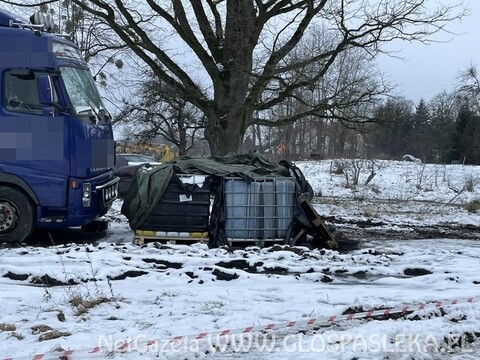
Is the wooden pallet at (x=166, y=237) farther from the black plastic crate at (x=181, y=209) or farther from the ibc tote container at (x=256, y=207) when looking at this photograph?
the ibc tote container at (x=256, y=207)

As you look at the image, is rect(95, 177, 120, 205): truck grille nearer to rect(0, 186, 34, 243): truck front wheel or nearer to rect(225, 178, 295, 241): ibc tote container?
rect(0, 186, 34, 243): truck front wheel

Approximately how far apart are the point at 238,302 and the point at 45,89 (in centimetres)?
505

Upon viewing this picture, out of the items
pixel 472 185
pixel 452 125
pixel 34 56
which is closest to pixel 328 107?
pixel 34 56

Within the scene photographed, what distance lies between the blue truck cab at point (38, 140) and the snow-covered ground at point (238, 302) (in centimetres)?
88

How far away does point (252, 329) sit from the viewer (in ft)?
15.0

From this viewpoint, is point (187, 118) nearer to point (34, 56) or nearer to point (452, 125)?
point (34, 56)

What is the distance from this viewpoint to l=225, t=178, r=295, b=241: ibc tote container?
8812mm

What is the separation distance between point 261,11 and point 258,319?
37.5 ft

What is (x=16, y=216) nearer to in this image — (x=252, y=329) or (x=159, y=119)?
(x=252, y=329)

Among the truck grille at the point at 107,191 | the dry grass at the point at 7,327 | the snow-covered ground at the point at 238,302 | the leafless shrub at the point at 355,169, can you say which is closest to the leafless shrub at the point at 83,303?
the snow-covered ground at the point at 238,302

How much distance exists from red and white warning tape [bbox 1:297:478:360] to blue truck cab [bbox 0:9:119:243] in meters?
4.87

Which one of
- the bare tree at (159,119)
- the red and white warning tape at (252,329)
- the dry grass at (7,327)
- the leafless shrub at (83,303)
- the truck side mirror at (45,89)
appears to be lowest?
the dry grass at (7,327)

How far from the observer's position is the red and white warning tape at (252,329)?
3902mm

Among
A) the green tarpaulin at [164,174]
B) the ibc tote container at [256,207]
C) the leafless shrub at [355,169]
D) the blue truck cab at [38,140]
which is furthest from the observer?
the leafless shrub at [355,169]
